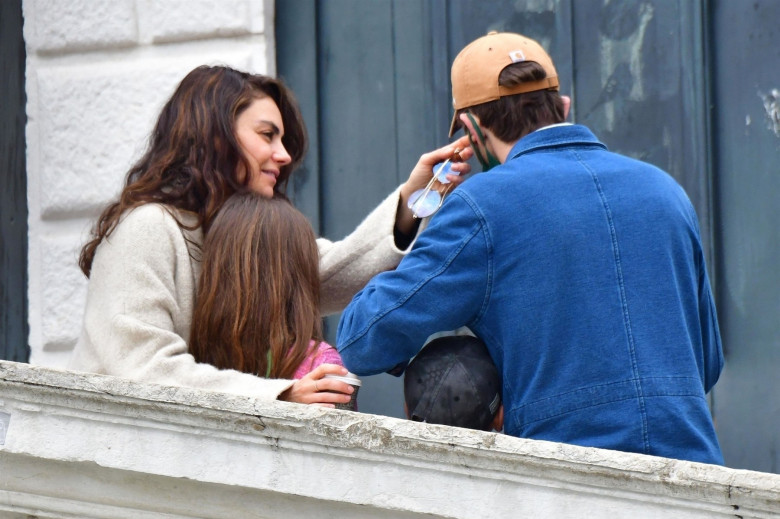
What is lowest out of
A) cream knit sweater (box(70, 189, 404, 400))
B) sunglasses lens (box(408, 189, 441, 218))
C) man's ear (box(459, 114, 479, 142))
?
cream knit sweater (box(70, 189, 404, 400))

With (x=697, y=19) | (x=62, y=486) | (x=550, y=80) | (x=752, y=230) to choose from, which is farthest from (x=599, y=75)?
(x=62, y=486)

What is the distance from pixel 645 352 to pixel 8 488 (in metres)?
1.20

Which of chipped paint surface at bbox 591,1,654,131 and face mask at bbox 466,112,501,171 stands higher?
chipped paint surface at bbox 591,1,654,131

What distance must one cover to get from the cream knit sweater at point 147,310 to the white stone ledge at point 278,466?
0.44 metres

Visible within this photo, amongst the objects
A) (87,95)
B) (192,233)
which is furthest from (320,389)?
(87,95)

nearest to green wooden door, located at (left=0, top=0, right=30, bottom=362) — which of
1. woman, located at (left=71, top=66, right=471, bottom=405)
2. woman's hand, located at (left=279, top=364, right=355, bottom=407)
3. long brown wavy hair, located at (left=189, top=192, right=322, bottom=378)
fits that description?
woman, located at (left=71, top=66, right=471, bottom=405)

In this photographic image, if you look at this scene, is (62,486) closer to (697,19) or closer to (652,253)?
(652,253)

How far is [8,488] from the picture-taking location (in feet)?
7.95

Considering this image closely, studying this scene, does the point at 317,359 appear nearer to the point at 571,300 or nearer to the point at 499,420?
the point at 499,420

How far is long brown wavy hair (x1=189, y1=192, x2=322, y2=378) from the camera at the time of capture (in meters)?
2.97

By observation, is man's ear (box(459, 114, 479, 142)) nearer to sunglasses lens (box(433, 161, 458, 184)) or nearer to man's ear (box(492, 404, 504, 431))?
sunglasses lens (box(433, 161, 458, 184))

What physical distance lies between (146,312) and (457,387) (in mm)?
779

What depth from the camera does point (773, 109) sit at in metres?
3.67

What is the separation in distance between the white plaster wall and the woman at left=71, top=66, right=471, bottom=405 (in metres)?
0.72
